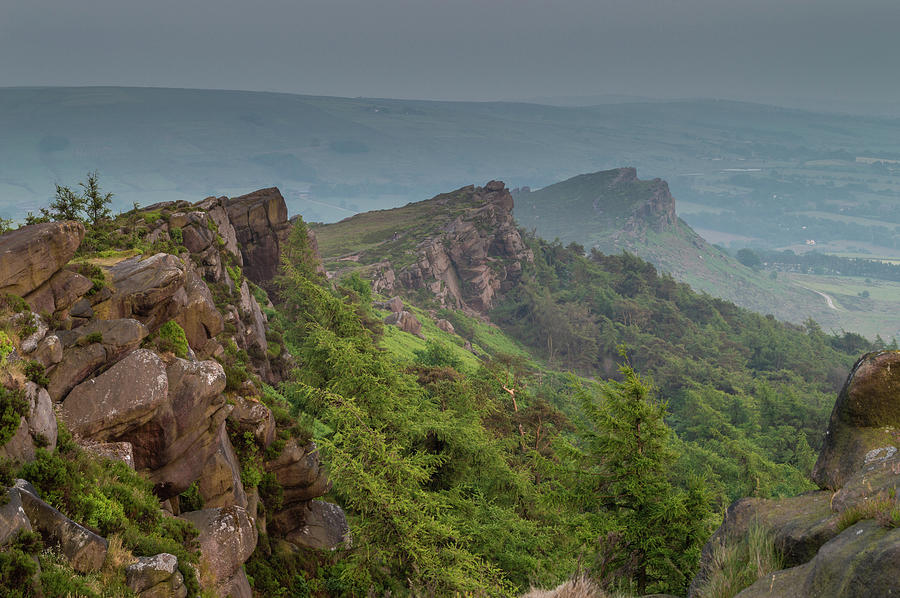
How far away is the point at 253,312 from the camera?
3306cm

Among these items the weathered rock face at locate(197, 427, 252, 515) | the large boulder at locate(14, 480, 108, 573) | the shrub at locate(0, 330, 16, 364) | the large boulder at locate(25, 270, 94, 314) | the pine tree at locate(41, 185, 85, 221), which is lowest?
the weathered rock face at locate(197, 427, 252, 515)

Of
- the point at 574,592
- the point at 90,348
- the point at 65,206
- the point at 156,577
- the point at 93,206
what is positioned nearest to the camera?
the point at 156,577

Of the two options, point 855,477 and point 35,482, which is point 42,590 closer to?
point 35,482

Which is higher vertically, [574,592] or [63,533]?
[63,533]

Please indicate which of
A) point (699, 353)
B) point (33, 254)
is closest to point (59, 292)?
point (33, 254)

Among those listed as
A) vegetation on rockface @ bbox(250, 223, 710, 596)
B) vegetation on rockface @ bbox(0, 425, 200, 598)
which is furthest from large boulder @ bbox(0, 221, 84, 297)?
vegetation on rockface @ bbox(250, 223, 710, 596)

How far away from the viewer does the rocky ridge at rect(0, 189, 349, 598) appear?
10344mm

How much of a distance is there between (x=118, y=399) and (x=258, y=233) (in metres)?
39.1

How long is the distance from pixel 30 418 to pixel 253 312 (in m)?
23.1

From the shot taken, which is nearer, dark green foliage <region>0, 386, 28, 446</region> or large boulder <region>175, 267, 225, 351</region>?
dark green foliage <region>0, 386, 28, 446</region>

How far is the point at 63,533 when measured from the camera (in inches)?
348

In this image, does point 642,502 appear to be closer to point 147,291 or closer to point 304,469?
point 304,469

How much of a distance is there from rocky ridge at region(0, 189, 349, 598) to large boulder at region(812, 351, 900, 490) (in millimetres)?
14195

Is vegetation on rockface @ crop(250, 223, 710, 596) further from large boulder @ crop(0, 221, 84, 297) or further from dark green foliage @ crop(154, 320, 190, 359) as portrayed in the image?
large boulder @ crop(0, 221, 84, 297)
